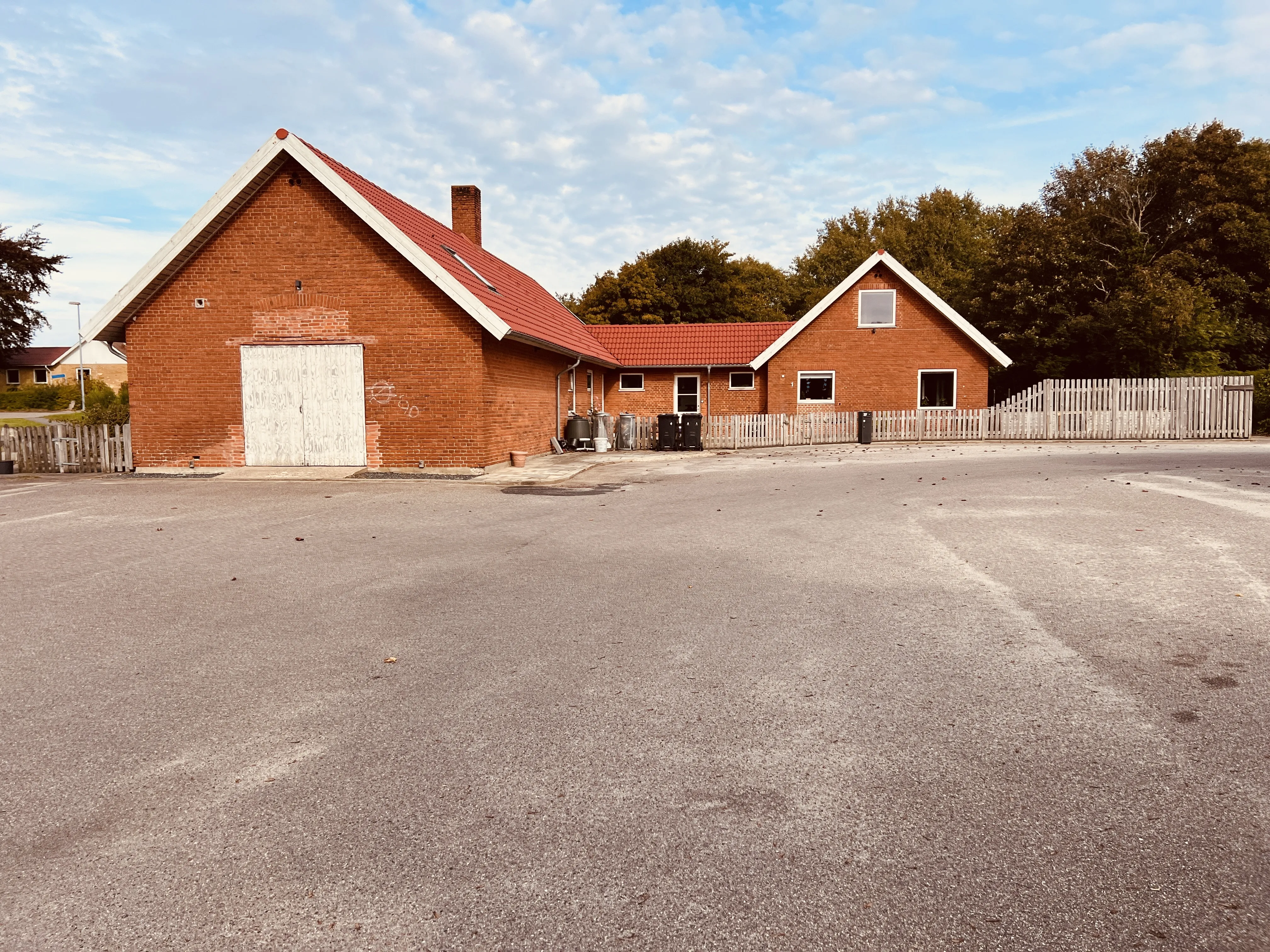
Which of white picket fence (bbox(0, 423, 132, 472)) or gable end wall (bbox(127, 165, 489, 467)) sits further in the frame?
white picket fence (bbox(0, 423, 132, 472))

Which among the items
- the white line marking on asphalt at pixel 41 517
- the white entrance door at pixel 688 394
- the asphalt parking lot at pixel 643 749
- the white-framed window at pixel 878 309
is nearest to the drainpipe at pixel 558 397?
the white entrance door at pixel 688 394

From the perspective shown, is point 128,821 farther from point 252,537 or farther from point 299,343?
point 299,343

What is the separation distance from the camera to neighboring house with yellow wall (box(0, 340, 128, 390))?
70.6 m

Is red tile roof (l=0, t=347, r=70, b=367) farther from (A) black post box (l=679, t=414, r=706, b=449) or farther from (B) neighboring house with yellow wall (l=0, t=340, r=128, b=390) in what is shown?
(A) black post box (l=679, t=414, r=706, b=449)

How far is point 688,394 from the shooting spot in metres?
33.0

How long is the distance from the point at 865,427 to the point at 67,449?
72.6ft

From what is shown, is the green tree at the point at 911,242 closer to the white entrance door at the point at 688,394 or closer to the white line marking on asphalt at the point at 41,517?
the white entrance door at the point at 688,394

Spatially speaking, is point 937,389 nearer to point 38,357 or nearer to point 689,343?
point 689,343

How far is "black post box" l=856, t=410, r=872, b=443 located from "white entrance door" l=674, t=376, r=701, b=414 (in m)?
7.23

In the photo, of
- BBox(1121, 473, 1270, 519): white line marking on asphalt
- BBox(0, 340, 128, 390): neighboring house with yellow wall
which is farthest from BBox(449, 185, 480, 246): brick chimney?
BBox(0, 340, 128, 390): neighboring house with yellow wall

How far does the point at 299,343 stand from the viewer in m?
18.4

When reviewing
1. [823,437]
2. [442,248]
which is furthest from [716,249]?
[442,248]

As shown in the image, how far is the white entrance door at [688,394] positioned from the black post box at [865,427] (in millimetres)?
7227

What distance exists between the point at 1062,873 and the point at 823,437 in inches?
1026
